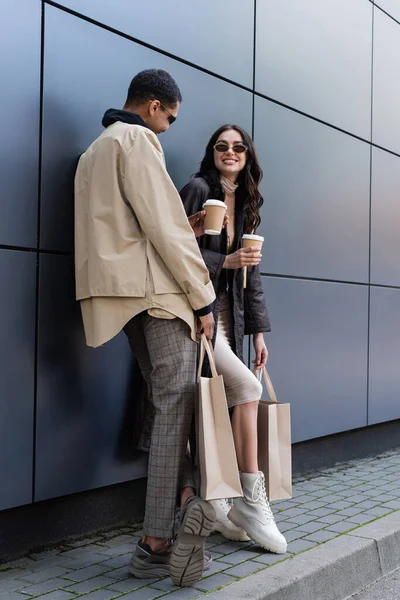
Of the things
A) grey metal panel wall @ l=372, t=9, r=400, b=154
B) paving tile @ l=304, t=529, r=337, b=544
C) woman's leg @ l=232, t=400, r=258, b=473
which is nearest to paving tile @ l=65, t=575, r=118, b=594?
woman's leg @ l=232, t=400, r=258, b=473

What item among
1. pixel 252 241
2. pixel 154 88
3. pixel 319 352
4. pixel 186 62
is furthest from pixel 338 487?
pixel 154 88

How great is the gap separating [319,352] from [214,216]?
107 inches

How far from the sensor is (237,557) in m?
3.64

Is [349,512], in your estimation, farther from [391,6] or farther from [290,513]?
[391,6]

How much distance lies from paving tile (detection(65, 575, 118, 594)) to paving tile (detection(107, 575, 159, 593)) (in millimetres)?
38

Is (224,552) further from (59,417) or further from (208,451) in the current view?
(59,417)

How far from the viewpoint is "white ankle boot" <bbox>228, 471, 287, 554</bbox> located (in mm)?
3699

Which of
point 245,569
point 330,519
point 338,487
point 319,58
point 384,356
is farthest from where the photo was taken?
point 384,356

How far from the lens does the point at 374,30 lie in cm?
677

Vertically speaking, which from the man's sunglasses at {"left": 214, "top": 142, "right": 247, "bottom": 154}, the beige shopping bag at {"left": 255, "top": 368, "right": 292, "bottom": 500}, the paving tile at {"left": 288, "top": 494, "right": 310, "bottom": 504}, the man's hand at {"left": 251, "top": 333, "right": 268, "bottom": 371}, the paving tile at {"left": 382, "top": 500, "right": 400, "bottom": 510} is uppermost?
the man's sunglasses at {"left": 214, "top": 142, "right": 247, "bottom": 154}

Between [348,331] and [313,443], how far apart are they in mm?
982

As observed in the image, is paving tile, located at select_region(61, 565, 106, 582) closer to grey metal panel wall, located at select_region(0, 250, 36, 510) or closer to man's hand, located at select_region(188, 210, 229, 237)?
grey metal panel wall, located at select_region(0, 250, 36, 510)

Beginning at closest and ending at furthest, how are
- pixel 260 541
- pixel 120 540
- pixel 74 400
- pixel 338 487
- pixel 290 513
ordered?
pixel 260 541 → pixel 74 400 → pixel 120 540 → pixel 290 513 → pixel 338 487

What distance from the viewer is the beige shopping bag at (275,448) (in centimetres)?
384
